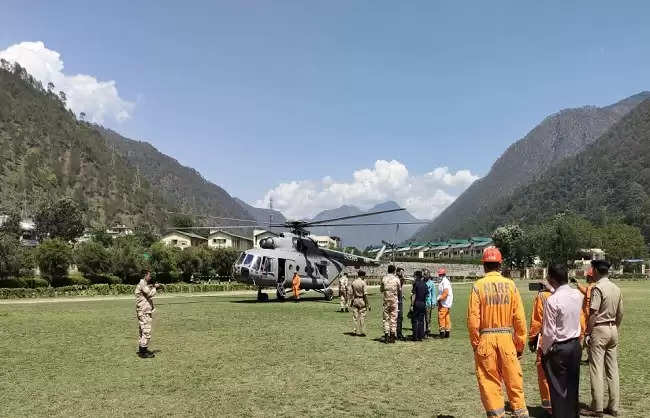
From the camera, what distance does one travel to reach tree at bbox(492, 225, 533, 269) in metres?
106

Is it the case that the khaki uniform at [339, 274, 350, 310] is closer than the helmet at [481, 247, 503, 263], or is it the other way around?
the helmet at [481, 247, 503, 263]

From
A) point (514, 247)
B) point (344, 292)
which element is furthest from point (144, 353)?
point (514, 247)

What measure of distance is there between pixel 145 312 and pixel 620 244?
101 m

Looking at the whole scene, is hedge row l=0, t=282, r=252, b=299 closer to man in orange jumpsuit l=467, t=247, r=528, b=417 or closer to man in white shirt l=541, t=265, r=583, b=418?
man in orange jumpsuit l=467, t=247, r=528, b=417

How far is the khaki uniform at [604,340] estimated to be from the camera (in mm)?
7723

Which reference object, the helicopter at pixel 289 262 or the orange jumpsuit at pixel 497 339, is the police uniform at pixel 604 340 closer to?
the orange jumpsuit at pixel 497 339

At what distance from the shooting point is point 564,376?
619cm

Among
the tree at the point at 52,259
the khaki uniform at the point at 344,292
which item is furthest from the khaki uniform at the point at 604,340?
Answer: the tree at the point at 52,259

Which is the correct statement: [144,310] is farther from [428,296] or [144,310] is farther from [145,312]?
[428,296]

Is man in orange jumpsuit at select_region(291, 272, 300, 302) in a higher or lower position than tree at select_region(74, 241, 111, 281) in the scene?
lower

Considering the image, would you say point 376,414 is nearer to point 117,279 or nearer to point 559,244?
point 117,279

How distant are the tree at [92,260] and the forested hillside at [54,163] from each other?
74.2 m

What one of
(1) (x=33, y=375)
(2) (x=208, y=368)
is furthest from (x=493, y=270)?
(1) (x=33, y=375)

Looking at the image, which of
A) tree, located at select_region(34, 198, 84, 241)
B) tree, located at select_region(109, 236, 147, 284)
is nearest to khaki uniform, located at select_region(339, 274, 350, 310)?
tree, located at select_region(109, 236, 147, 284)
